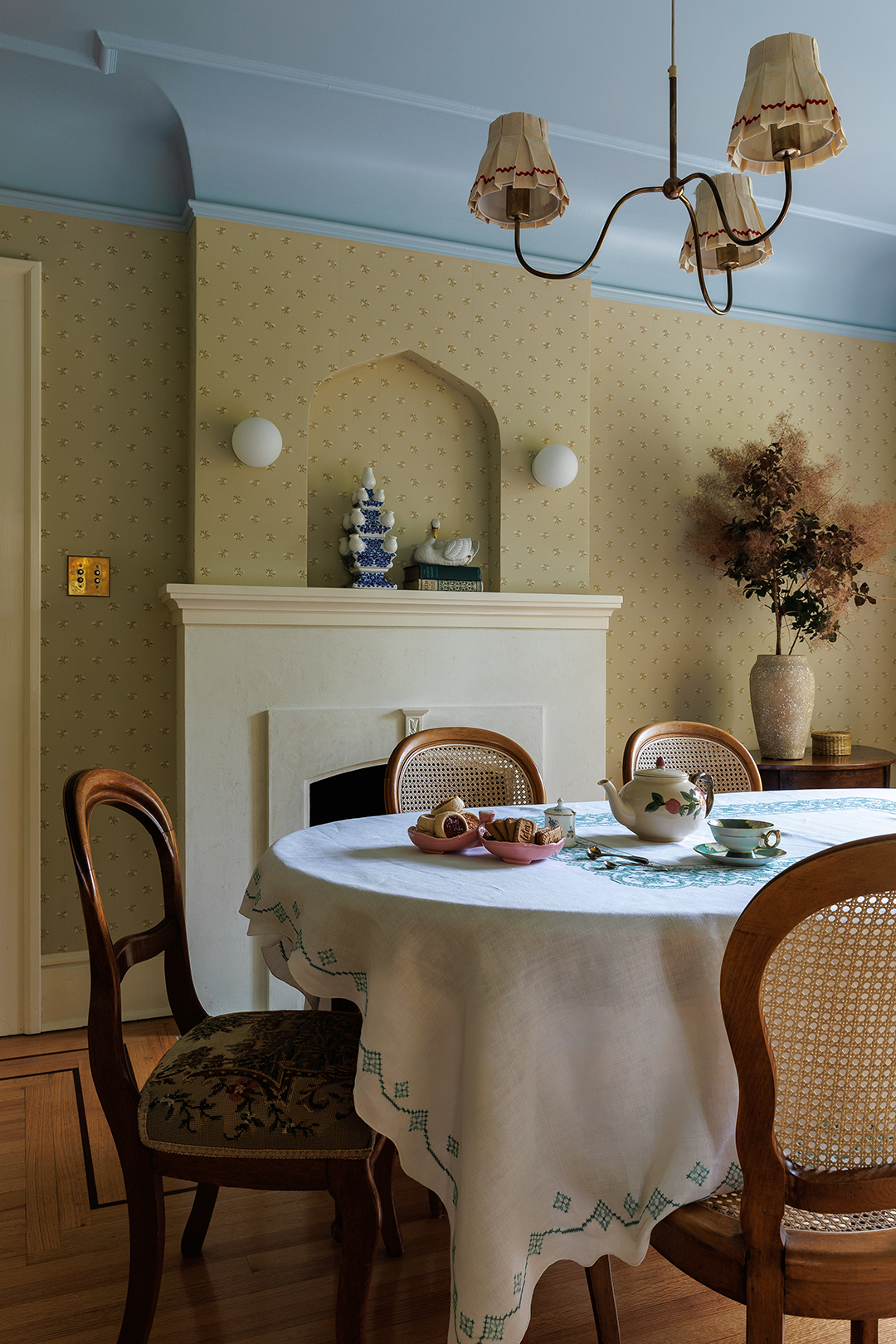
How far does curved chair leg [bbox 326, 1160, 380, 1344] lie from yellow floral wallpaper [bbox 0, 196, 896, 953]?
6.43ft

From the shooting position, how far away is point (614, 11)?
2.49 m

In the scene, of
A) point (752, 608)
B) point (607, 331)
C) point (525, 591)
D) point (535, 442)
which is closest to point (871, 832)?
point (525, 591)

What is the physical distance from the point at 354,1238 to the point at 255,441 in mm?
2270

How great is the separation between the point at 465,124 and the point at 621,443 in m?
1.33

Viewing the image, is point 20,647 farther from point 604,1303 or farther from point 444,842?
point 604,1303

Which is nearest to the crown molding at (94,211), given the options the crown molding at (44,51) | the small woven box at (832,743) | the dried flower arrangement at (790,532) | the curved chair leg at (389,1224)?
the crown molding at (44,51)

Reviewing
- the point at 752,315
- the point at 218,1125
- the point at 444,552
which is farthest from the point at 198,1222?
the point at 752,315

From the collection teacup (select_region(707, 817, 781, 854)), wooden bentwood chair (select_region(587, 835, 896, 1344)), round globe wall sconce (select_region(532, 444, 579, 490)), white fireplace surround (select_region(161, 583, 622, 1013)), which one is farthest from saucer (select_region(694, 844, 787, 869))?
round globe wall sconce (select_region(532, 444, 579, 490))

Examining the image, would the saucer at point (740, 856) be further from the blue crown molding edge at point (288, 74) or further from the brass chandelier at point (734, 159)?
the blue crown molding edge at point (288, 74)

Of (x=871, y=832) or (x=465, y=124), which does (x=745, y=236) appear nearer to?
(x=871, y=832)

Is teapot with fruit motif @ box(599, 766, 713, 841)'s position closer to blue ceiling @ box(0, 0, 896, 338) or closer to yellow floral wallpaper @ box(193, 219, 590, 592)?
yellow floral wallpaper @ box(193, 219, 590, 592)

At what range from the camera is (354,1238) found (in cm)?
134

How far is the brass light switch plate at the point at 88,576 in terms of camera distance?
3.03 m

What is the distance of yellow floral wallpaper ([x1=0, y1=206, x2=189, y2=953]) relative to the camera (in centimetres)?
301
